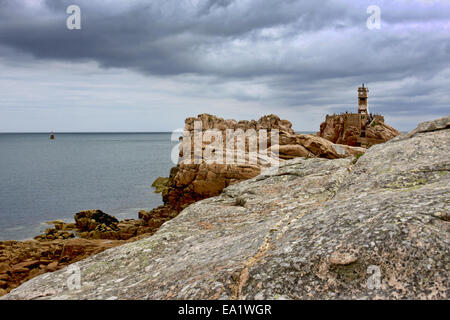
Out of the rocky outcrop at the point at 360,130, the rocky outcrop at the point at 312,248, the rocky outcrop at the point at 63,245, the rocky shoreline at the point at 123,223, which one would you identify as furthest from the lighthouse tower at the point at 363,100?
the rocky outcrop at the point at 312,248

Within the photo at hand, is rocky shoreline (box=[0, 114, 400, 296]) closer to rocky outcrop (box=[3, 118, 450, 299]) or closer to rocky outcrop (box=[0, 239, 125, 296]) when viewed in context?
rocky outcrop (box=[0, 239, 125, 296])

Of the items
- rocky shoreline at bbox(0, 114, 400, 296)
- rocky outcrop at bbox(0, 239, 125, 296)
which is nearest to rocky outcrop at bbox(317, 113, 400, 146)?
rocky shoreline at bbox(0, 114, 400, 296)

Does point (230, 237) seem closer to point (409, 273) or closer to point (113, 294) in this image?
point (113, 294)

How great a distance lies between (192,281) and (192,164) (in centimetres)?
2954

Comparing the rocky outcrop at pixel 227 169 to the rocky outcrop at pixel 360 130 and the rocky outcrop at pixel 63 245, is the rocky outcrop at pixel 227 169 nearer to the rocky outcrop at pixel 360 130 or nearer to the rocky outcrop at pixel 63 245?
the rocky outcrop at pixel 63 245

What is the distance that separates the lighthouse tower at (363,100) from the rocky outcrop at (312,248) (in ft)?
248

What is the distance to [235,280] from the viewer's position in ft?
22.6

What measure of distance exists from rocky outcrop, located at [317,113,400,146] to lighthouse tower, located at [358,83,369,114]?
5531 mm

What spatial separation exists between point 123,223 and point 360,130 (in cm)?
5869

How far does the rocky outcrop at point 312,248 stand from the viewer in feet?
20.5

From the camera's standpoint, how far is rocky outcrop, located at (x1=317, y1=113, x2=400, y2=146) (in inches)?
2943

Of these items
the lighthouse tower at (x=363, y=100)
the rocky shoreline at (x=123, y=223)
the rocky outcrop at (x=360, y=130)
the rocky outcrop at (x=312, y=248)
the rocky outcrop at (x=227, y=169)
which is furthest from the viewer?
the lighthouse tower at (x=363, y=100)

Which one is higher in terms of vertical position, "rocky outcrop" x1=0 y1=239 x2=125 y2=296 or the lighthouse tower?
the lighthouse tower

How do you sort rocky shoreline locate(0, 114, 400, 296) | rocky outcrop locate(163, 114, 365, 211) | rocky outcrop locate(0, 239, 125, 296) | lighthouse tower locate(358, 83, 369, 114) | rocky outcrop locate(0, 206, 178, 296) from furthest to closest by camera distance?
1. lighthouse tower locate(358, 83, 369, 114)
2. rocky outcrop locate(163, 114, 365, 211)
3. rocky shoreline locate(0, 114, 400, 296)
4. rocky outcrop locate(0, 206, 178, 296)
5. rocky outcrop locate(0, 239, 125, 296)
